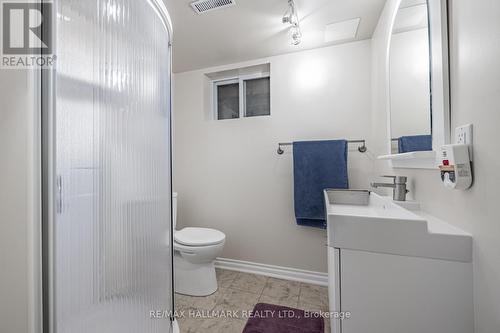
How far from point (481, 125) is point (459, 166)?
0.13 metres

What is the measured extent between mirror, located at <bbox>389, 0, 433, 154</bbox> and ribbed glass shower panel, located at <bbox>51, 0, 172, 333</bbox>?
1175 mm

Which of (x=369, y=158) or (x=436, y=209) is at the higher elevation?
(x=369, y=158)

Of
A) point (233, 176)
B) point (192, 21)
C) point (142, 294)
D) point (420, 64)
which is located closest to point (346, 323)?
point (142, 294)

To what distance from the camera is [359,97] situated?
6.11 feet

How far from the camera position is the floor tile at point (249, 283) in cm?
187

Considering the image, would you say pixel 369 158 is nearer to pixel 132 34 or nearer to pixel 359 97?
pixel 359 97

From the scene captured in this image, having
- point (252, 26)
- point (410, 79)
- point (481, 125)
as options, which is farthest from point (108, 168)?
point (252, 26)

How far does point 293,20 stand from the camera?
5.02 feet

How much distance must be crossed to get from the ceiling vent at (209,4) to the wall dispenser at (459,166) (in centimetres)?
145

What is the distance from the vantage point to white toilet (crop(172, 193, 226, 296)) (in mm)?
1731

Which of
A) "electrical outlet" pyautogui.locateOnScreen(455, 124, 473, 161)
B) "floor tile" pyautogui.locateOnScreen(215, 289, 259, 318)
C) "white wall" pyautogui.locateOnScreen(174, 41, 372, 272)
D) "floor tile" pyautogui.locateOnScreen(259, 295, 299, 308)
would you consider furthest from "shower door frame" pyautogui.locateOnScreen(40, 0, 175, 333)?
"white wall" pyautogui.locateOnScreen(174, 41, 372, 272)

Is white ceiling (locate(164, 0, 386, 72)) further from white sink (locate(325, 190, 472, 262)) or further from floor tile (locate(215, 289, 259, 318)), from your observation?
floor tile (locate(215, 289, 259, 318))

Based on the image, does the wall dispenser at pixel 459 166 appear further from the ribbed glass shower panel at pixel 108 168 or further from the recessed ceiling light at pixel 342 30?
the recessed ceiling light at pixel 342 30

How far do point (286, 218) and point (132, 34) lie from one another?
175 cm
